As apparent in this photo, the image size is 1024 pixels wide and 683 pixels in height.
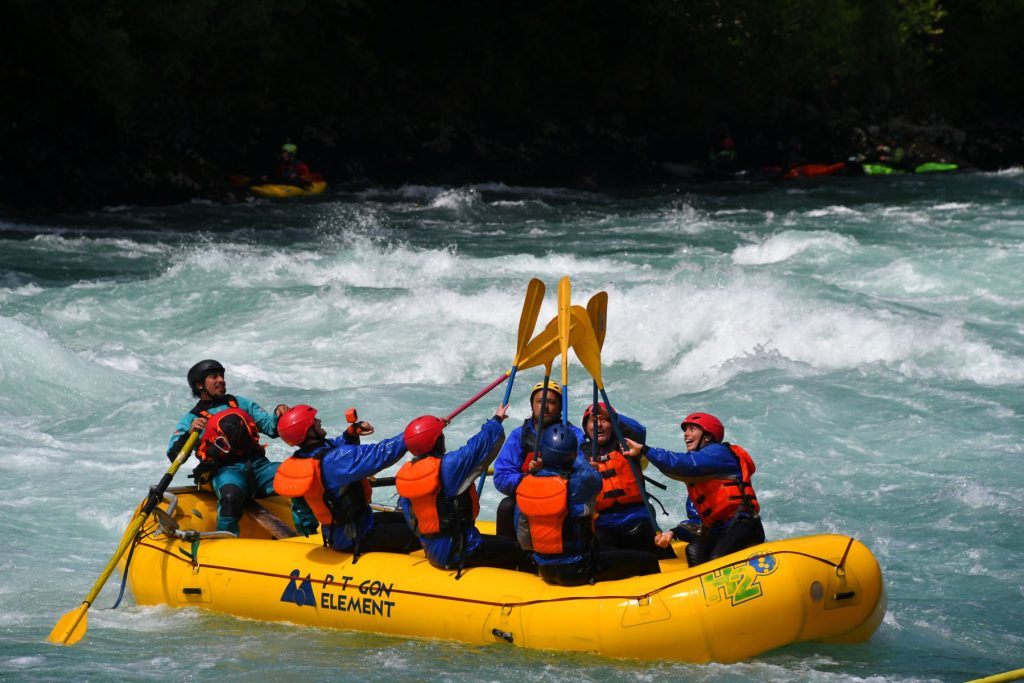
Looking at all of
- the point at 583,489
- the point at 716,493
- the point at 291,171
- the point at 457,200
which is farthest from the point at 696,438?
the point at 291,171

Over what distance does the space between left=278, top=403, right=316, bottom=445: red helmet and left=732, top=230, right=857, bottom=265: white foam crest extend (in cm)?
1022

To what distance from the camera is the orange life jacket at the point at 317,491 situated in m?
5.64

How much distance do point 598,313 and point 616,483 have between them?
0.97 m

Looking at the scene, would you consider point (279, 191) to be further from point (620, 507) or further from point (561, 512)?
point (561, 512)

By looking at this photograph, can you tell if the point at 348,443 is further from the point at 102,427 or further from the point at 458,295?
the point at 458,295

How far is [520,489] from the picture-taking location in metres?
5.29

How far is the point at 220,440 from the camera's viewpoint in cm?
633

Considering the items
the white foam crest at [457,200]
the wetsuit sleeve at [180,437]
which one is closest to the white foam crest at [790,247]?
the white foam crest at [457,200]

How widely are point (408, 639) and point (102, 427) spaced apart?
4.66 meters

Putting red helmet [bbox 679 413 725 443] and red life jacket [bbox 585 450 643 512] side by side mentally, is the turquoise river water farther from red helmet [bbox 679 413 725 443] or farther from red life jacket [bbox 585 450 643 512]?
red helmet [bbox 679 413 725 443]

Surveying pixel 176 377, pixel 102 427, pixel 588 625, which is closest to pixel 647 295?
pixel 176 377

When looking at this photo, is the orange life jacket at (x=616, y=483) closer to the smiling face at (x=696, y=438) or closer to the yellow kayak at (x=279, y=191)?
the smiling face at (x=696, y=438)

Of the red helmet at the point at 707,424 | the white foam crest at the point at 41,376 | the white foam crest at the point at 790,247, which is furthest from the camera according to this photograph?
the white foam crest at the point at 790,247

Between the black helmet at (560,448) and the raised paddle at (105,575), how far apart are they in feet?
5.78
